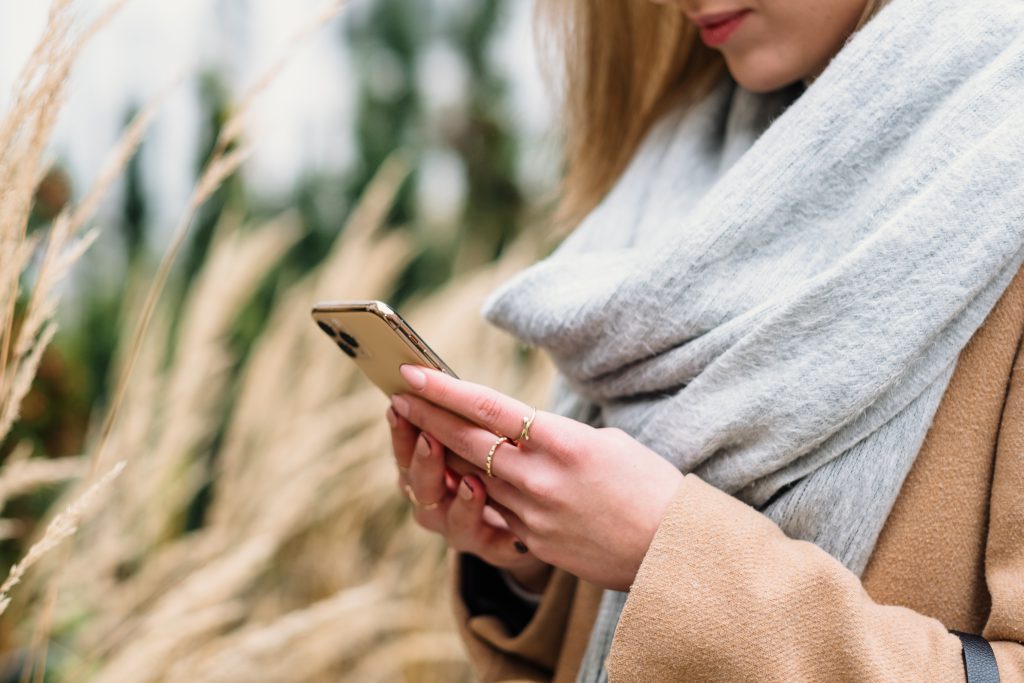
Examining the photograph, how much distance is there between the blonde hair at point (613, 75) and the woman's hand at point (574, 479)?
0.57m

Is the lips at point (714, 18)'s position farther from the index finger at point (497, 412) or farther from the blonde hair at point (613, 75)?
the index finger at point (497, 412)

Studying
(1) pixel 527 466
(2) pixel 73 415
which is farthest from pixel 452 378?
(2) pixel 73 415

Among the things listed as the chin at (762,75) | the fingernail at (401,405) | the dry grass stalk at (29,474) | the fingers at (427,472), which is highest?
the dry grass stalk at (29,474)

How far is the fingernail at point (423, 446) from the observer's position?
90cm

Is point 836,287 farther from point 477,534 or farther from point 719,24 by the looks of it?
point 477,534

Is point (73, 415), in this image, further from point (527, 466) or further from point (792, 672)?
point (792, 672)

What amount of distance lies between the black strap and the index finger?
1.11 ft

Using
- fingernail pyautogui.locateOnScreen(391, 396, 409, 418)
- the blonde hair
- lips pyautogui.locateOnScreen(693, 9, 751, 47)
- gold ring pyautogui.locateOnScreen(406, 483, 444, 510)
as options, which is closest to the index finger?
fingernail pyautogui.locateOnScreen(391, 396, 409, 418)

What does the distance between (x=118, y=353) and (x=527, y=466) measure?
4.45 feet

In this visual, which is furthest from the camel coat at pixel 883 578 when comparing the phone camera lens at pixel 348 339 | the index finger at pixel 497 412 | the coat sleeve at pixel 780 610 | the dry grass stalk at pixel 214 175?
the dry grass stalk at pixel 214 175

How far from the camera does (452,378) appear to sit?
0.78 m

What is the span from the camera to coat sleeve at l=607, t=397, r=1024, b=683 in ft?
2.24

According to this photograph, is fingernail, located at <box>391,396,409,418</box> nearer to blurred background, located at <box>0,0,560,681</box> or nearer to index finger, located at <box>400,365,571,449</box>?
index finger, located at <box>400,365,571,449</box>

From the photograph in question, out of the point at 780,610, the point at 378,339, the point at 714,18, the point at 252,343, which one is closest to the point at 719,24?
the point at 714,18
